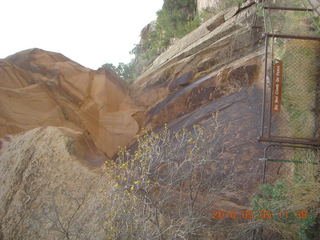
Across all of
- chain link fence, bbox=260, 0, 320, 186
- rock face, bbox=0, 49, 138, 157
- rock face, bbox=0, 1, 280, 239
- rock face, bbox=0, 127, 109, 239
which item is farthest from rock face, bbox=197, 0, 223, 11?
rock face, bbox=0, 127, 109, 239

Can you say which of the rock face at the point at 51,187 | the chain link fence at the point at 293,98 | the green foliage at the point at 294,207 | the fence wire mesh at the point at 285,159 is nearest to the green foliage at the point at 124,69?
the rock face at the point at 51,187

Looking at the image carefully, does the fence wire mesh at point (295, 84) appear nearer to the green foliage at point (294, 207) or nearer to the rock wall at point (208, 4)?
the green foliage at point (294, 207)

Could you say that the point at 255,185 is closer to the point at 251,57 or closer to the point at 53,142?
Result: the point at 251,57

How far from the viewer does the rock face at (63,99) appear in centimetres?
733

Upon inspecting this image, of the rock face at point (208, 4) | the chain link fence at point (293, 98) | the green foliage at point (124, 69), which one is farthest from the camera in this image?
the green foliage at point (124, 69)

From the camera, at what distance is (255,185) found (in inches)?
194

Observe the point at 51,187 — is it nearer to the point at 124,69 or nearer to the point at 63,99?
the point at 63,99

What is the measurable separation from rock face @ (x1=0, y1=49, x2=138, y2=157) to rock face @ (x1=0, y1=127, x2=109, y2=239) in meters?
0.91

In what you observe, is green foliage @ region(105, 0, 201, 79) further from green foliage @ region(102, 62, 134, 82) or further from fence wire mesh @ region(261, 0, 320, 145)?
fence wire mesh @ region(261, 0, 320, 145)

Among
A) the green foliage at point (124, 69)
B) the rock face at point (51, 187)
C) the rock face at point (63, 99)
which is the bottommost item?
the rock face at point (51, 187)

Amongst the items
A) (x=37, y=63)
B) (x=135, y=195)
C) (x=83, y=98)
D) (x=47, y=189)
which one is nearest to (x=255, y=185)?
(x=135, y=195)

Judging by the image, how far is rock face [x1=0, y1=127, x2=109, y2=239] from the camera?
15.7 feet

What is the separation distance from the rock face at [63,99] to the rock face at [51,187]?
0.91m

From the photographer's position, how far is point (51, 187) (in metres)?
5.38
